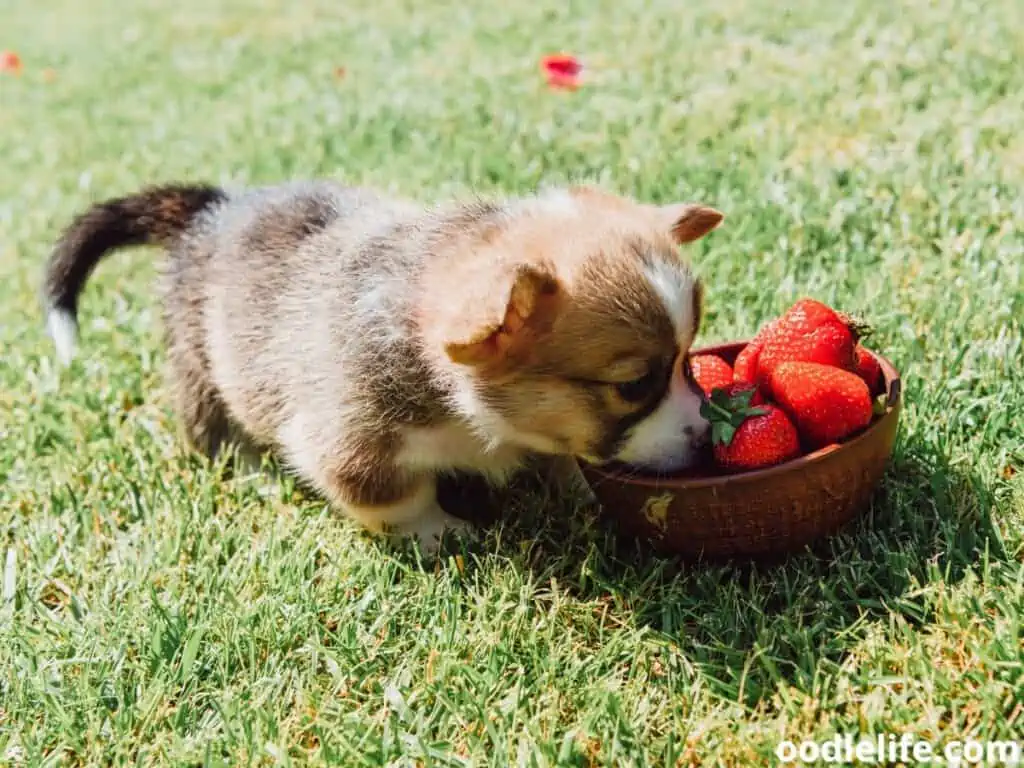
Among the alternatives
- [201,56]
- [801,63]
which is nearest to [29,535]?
[801,63]

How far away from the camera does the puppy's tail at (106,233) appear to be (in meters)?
3.49

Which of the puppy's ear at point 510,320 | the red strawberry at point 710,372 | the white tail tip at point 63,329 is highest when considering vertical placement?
the puppy's ear at point 510,320

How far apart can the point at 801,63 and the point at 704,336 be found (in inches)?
112

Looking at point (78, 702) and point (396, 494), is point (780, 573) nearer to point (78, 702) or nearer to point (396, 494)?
point (396, 494)

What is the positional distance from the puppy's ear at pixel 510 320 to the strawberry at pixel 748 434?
49 centimetres

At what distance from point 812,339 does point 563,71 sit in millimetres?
3896

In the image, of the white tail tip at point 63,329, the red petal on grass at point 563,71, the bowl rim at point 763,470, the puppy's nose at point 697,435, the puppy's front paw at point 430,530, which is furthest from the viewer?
the red petal on grass at point 563,71

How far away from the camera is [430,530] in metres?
3.03

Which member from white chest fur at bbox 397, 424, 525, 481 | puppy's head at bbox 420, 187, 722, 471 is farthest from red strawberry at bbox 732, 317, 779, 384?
white chest fur at bbox 397, 424, 525, 481

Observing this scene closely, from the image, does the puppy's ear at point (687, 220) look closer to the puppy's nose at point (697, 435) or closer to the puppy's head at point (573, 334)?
the puppy's head at point (573, 334)

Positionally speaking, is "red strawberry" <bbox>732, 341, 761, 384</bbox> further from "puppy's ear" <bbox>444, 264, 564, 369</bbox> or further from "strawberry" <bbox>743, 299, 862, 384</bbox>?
"puppy's ear" <bbox>444, 264, 564, 369</bbox>

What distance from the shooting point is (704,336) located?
3600 millimetres

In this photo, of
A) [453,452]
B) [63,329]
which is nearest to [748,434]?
[453,452]

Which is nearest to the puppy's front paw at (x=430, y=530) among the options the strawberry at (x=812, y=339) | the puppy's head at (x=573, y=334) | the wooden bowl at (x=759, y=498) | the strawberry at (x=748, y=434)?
the puppy's head at (x=573, y=334)
